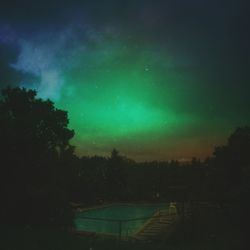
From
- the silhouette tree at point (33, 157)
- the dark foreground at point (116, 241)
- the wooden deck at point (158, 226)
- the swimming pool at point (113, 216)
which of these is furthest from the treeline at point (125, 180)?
the dark foreground at point (116, 241)

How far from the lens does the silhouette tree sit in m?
23.7

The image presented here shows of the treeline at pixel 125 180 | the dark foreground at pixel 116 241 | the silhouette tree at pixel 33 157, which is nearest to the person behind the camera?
the dark foreground at pixel 116 241

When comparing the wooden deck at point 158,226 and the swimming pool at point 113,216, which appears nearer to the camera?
the wooden deck at point 158,226

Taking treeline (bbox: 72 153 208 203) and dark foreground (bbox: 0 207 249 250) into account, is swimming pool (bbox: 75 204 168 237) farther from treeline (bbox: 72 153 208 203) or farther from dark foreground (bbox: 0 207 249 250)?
dark foreground (bbox: 0 207 249 250)

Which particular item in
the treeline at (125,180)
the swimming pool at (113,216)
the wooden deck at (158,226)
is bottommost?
the swimming pool at (113,216)

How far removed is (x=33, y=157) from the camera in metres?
25.2

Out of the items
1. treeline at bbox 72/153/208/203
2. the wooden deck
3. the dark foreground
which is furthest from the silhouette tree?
treeline at bbox 72/153/208/203

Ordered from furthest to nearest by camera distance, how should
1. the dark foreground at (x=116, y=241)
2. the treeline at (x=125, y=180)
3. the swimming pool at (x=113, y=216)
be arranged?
the treeline at (x=125, y=180) → the swimming pool at (x=113, y=216) → the dark foreground at (x=116, y=241)

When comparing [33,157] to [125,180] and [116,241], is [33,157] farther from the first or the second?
[125,180]

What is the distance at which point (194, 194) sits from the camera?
109 feet

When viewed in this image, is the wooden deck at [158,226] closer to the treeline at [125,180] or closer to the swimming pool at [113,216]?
the swimming pool at [113,216]

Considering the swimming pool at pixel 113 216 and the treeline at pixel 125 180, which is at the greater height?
the treeline at pixel 125 180

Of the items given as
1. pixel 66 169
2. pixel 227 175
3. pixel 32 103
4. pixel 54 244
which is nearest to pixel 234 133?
pixel 227 175

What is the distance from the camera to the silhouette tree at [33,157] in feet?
77.8
